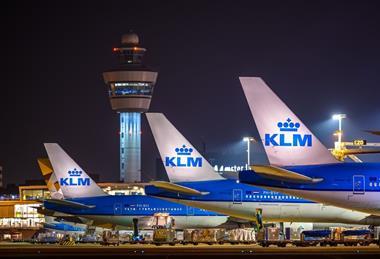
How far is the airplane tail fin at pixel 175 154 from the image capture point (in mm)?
85438

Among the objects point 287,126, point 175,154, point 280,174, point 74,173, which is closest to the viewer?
point 280,174

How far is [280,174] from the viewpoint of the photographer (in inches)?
2532

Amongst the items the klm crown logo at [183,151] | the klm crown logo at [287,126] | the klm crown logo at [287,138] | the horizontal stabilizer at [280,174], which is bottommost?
the horizontal stabilizer at [280,174]

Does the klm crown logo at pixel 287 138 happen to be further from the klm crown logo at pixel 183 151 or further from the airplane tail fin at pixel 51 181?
the airplane tail fin at pixel 51 181

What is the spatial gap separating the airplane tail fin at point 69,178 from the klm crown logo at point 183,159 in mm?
20946

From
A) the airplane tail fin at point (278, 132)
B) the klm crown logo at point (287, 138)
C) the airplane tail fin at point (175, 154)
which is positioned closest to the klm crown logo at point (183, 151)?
the airplane tail fin at point (175, 154)

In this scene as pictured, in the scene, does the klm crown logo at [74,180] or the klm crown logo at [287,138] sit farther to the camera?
the klm crown logo at [74,180]

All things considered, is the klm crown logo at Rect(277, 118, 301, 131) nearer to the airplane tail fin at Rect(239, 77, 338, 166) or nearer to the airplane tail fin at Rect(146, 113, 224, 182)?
the airplane tail fin at Rect(239, 77, 338, 166)

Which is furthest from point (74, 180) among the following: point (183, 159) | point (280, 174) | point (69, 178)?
point (280, 174)

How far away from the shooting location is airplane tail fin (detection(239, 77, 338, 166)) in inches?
2643

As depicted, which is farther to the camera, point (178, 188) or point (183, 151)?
point (183, 151)

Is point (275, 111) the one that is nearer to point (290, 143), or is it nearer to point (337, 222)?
point (290, 143)

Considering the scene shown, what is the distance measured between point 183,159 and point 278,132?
19.7 m

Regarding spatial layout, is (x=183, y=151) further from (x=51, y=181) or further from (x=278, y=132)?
(x=51, y=181)
